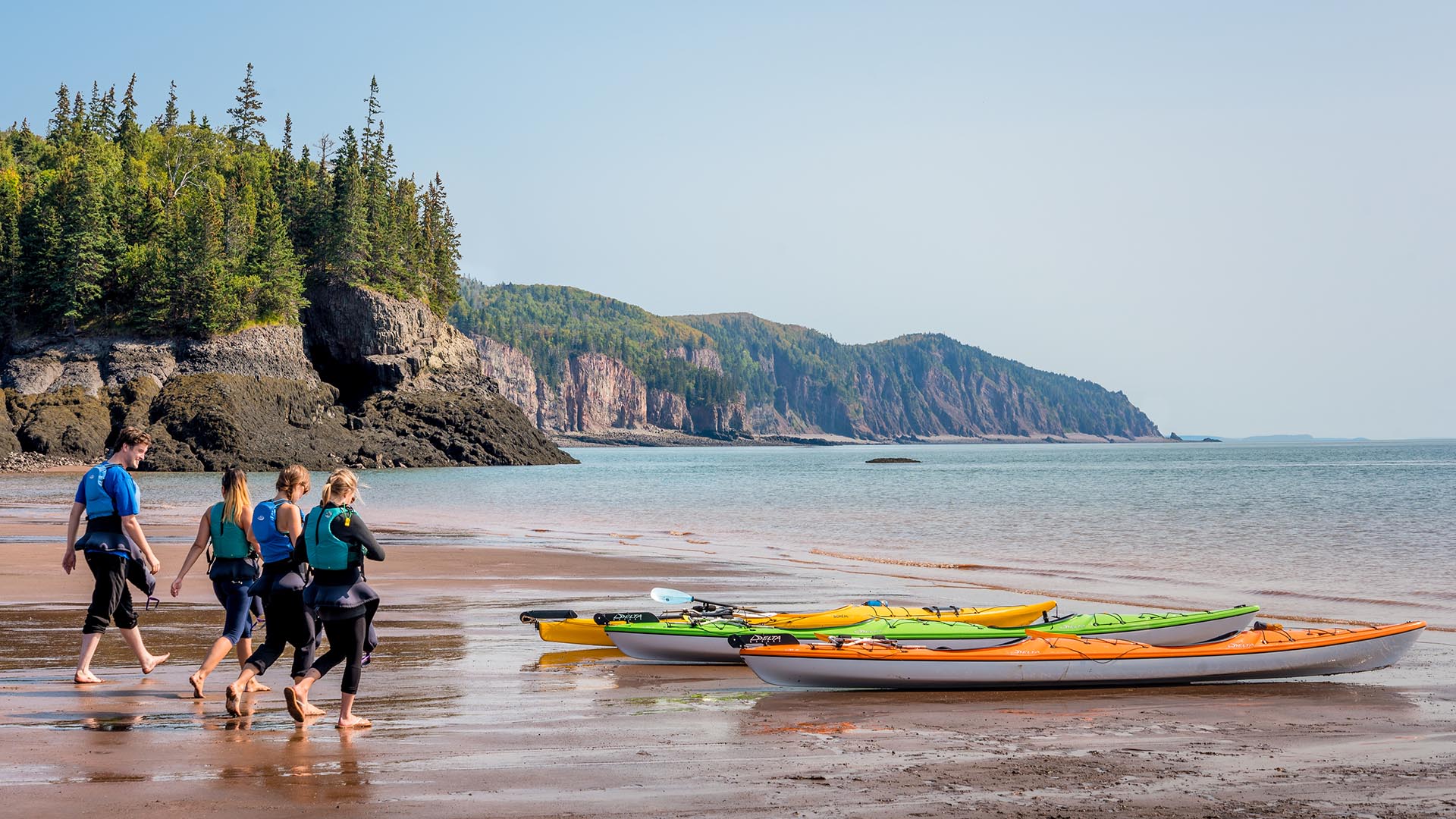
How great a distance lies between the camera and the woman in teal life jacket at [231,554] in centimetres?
838

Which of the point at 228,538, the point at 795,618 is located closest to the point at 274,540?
the point at 228,538

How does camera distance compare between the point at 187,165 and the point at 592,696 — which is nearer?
the point at 592,696

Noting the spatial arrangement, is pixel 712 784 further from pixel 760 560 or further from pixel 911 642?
pixel 760 560

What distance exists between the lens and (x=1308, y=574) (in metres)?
22.2

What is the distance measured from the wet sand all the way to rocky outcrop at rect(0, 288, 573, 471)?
197 feet

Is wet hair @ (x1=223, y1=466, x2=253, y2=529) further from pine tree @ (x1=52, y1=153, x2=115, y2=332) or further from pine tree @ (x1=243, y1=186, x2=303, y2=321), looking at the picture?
pine tree @ (x1=243, y1=186, x2=303, y2=321)

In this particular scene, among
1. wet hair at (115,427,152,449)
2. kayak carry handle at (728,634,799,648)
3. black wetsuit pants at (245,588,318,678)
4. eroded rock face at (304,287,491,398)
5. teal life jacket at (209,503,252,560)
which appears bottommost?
kayak carry handle at (728,634,799,648)

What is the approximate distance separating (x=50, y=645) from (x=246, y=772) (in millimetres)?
5628

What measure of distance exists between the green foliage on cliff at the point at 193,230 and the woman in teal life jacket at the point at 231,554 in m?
72.5

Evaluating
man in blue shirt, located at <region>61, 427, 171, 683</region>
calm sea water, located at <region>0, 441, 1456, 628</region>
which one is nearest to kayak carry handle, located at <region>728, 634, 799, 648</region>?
man in blue shirt, located at <region>61, 427, 171, 683</region>

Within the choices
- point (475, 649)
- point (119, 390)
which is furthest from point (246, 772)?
point (119, 390)

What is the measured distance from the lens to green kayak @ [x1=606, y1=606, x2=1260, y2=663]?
10.5 meters

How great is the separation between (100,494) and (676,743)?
4.79 meters

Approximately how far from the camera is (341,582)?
24.1ft
